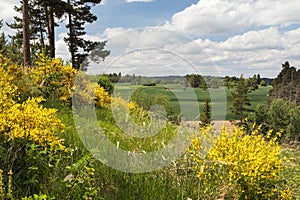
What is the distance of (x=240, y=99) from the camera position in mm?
54250

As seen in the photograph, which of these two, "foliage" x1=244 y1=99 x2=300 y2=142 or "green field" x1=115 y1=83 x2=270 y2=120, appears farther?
"foliage" x1=244 y1=99 x2=300 y2=142

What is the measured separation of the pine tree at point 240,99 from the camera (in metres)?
54.1

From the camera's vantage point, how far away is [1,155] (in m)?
2.77

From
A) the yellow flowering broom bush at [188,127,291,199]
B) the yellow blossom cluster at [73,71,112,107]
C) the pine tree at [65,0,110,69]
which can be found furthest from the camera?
the pine tree at [65,0,110,69]

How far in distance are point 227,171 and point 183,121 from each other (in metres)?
2.73

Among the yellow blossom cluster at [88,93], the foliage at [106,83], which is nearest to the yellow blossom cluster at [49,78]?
the yellow blossom cluster at [88,93]

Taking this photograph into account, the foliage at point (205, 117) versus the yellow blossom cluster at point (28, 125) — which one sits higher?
the yellow blossom cluster at point (28, 125)

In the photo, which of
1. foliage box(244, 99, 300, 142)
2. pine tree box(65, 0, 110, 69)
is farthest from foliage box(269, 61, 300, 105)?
pine tree box(65, 0, 110, 69)

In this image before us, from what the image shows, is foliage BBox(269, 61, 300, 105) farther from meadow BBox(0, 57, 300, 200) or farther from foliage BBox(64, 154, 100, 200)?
foliage BBox(64, 154, 100, 200)

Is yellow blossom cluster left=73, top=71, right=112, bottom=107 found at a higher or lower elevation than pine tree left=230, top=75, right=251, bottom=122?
higher

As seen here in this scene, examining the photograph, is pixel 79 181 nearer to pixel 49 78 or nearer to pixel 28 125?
pixel 28 125

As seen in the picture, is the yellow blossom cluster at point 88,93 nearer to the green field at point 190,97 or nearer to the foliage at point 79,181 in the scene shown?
the green field at point 190,97

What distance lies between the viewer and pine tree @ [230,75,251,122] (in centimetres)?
5406

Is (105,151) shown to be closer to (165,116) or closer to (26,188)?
(26,188)
